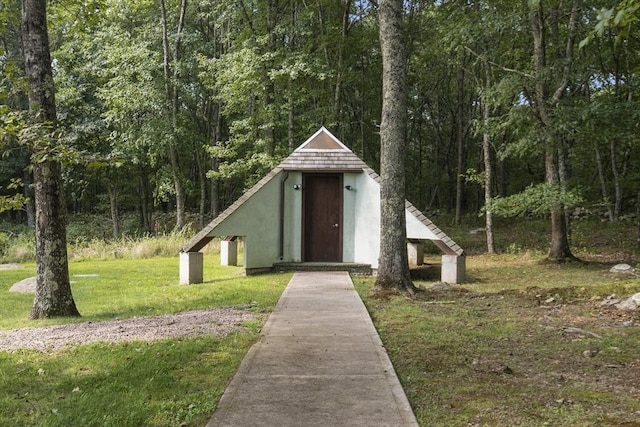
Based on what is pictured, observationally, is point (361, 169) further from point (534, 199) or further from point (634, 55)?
point (634, 55)

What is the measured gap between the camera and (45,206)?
7.43 meters

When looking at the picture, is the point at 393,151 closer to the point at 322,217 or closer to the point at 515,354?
the point at 515,354

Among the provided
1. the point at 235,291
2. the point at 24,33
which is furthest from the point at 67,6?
the point at 235,291

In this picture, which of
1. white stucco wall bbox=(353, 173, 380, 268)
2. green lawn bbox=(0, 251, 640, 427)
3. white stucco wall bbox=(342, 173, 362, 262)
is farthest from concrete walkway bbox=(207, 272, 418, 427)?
white stucco wall bbox=(342, 173, 362, 262)

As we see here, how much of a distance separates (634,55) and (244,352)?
1538cm

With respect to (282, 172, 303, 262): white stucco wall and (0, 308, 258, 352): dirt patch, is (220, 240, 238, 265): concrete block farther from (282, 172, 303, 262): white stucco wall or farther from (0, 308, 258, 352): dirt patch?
(0, 308, 258, 352): dirt patch

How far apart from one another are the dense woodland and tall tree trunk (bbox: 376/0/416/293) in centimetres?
457

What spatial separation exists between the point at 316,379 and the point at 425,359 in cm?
121

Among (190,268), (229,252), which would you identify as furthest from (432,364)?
(229,252)

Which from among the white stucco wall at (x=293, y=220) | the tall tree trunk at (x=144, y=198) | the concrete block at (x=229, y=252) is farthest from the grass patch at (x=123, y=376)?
the tall tree trunk at (x=144, y=198)

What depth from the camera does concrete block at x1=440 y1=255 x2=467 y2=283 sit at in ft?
36.8

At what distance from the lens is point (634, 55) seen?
1523cm

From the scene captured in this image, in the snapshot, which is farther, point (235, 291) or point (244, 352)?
point (235, 291)

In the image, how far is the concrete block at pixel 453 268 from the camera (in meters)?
11.2
